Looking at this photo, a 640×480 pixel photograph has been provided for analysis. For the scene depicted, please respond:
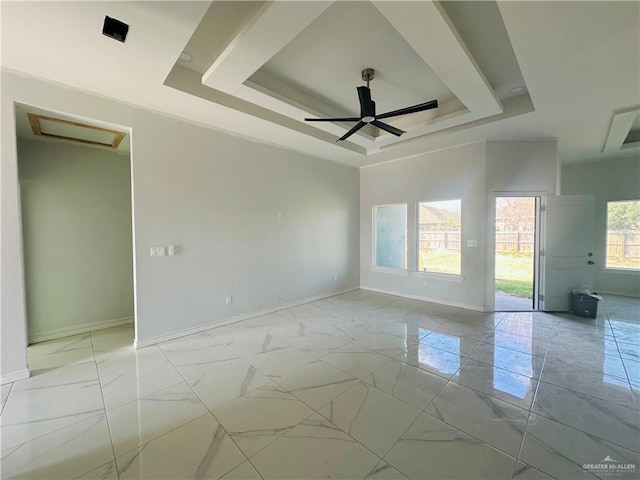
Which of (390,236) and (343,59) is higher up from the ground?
(343,59)

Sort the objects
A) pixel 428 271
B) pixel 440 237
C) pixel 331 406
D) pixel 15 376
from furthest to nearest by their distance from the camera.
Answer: pixel 428 271, pixel 440 237, pixel 15 376, pixel 331 406

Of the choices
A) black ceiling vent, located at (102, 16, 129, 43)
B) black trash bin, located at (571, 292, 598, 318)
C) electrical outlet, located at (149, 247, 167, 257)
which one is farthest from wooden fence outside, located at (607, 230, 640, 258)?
black ceiling vent, located at (102, 16, 129, 43)

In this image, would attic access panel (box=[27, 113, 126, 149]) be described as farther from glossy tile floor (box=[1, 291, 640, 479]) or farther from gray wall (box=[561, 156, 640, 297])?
gray wall (box=[561, 156, 640, 297])

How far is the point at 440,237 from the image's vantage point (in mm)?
5207

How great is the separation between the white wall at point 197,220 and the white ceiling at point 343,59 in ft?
0.78

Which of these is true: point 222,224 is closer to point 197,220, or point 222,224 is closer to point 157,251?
point 197,220

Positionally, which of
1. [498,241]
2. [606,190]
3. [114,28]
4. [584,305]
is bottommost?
[584,305]

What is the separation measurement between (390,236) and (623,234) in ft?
17.0

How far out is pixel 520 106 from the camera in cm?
346

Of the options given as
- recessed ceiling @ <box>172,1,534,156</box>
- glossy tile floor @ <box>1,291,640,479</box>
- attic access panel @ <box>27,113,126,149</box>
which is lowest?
glossy tile floor @ <box>1,291,640,479</box>

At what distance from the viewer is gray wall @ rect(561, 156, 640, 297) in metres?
5.60

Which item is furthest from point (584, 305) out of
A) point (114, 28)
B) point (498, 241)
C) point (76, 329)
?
point (76, 329)

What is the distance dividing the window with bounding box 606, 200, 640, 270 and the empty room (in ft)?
0.15

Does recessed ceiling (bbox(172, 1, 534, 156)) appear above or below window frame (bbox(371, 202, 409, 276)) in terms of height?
above
